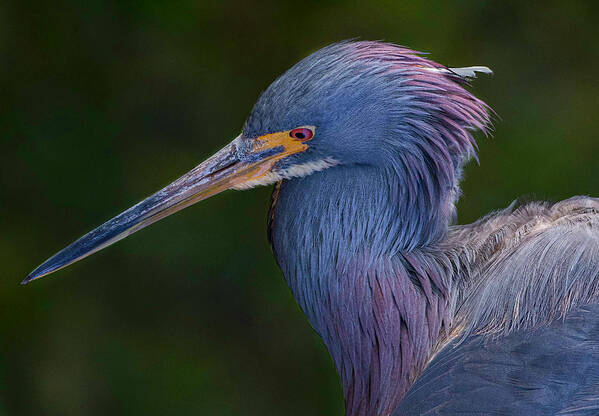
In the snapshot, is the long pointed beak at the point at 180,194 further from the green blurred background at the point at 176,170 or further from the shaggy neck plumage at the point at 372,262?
the green blurred background at the point at 176,170

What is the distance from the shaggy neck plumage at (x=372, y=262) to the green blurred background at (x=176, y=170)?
3.62 feet

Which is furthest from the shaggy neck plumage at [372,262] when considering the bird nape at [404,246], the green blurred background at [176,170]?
the green blurred background at [176,170]

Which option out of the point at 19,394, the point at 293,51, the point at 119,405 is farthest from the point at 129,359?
the point at 293,51

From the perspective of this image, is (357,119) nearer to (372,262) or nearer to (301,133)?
(301,133)

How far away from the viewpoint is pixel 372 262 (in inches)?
51.3

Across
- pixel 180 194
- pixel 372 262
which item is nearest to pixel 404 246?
pixel 372 262

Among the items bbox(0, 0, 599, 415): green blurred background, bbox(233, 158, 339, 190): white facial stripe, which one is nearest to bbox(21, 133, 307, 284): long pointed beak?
bbox(233, 158, 339, 190): white facial stripe

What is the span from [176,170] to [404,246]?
1.27 metres

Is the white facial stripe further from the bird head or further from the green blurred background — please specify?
the green blurred background

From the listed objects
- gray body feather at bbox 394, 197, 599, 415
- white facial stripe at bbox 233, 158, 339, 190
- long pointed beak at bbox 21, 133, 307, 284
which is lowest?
gray body feather at bbox 394, 197, 599, 415

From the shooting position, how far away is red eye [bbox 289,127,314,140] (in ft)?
4.07

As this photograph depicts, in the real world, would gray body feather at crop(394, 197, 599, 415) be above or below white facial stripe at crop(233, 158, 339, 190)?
below

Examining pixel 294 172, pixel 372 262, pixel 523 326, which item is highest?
pixel 294 172

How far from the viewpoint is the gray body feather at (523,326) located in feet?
3.90
